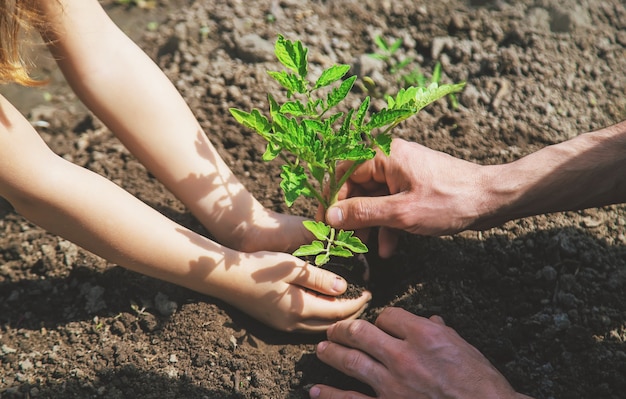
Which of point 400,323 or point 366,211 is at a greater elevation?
point 366,211

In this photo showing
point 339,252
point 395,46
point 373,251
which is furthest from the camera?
point 395,46

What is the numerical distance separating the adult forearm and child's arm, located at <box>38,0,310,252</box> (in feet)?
2.29

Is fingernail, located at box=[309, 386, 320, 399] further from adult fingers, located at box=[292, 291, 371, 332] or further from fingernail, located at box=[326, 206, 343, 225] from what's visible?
fingernail, located at box=[326, 206, 343, 225]

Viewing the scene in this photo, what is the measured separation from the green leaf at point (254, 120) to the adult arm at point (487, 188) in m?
0.39

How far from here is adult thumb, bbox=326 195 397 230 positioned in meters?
2.03

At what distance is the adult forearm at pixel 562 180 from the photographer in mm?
2035

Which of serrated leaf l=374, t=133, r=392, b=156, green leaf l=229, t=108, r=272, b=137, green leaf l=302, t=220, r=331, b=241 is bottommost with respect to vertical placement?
green leaf l=302, t=220, r=331, b=241

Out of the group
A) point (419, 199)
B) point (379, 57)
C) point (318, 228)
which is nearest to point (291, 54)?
point (318, 228)

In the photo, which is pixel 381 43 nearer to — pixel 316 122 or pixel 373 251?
pixel 373 251

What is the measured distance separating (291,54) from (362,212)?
59 centimetres

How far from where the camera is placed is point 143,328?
220cm

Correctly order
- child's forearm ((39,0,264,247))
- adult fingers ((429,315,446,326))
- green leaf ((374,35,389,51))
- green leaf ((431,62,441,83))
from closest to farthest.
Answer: adult fingers ((429,315,446,326)) < child's forearm ((39,0,264,247)) < green leaf ((431,62,441,83)) < green leaf ((374,35,389,51))

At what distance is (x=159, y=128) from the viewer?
223 cm

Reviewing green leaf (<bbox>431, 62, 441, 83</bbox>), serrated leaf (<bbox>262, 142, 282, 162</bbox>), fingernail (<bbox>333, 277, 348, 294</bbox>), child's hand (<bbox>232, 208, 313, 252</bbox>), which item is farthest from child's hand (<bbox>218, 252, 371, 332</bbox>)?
green leaf (<bbox>431, 62, 441, 83</bbox>)
